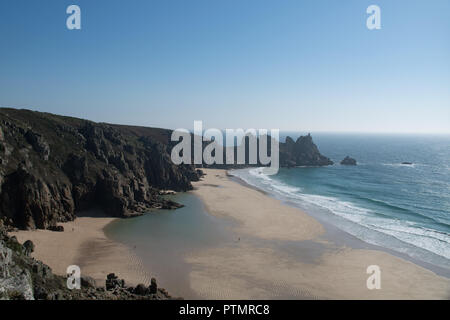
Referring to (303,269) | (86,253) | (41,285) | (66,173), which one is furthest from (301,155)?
(41,285)

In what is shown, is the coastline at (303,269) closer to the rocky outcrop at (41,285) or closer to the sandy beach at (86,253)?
the rocky outcrop at (41,285)

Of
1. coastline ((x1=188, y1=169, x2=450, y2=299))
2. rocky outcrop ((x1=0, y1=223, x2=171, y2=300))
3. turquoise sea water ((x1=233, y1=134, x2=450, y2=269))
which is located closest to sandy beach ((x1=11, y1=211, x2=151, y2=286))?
rocky outcrop ((x1=0, y1=223, x2=171, y2=300))

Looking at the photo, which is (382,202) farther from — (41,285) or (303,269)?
(41,285)

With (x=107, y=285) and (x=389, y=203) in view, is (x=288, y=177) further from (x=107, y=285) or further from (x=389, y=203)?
(x=107, y=285)

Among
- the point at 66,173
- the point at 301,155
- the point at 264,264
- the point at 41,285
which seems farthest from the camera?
the point at 301,155

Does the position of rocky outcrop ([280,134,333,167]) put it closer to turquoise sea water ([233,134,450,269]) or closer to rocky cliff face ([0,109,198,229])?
turquoise sea water ([233,134,450,269])
